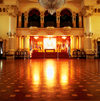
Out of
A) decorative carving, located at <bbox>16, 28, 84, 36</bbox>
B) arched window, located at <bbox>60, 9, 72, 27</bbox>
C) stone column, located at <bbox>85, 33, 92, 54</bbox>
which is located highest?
arched window, located at <bbox>60, 9, 72, 27</bbox>

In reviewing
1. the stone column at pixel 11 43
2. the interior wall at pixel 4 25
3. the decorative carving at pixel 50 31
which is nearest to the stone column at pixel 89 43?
the decorative carving at pixel 50 31

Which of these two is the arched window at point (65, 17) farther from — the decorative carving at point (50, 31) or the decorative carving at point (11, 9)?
the decorative carving at point (11, 9)

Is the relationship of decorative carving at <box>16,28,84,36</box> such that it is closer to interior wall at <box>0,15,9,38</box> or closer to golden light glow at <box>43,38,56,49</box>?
interior wall at <box>0,15,9,38</box>

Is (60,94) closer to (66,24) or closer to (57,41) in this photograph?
(66,24)

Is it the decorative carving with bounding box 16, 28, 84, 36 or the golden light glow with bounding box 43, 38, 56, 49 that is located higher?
the decorative carving with bounding box 16, 28, 84, 36

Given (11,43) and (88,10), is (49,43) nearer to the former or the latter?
(11,43)

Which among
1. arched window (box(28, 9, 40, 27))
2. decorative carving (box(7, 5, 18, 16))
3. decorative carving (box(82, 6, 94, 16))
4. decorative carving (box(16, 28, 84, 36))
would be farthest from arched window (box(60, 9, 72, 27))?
decorative carving (box(7, 5, 18, 16))

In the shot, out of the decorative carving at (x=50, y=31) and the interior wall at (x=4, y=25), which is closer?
the interior wall at (x=4, y=25)

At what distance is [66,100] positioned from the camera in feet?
8.52

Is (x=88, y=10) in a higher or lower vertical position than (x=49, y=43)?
higher

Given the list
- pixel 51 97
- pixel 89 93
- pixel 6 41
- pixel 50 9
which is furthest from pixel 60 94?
pixel 6 41

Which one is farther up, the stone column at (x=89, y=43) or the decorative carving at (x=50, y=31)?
the decorative carving at (x=50, y=31)

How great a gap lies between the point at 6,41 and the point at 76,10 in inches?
419

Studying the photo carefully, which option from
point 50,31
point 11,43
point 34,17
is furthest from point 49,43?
point 11,43
